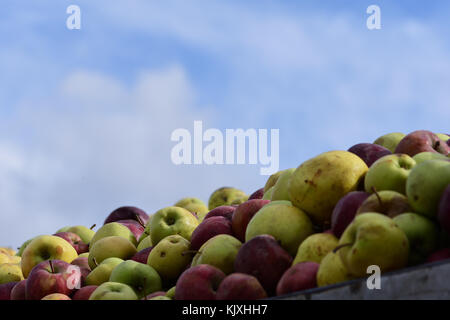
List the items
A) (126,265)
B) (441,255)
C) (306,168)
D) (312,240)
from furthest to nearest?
(126,265)
(306,168)
(312,240)
(441,255)

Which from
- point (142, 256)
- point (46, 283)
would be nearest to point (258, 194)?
point (142, 256)

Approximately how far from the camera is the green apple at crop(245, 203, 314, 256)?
13.2ft

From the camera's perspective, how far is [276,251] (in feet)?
12.4

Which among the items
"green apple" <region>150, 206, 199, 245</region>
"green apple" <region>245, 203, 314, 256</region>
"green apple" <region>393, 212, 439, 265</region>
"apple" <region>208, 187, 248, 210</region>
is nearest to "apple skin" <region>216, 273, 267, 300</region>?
"green apple" <region>245, 203, 314, 256</region>

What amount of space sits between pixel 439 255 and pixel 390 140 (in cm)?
202

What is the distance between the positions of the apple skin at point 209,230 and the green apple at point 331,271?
4.70 feet

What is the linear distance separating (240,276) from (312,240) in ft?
1.54

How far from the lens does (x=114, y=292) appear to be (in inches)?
163

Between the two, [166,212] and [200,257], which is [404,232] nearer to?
[200,257]

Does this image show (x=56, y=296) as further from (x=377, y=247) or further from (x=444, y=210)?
(x=444, y=210)

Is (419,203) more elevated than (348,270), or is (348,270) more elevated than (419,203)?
(419,203)
